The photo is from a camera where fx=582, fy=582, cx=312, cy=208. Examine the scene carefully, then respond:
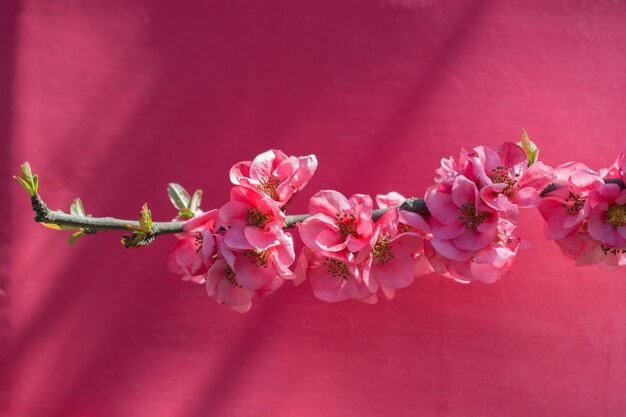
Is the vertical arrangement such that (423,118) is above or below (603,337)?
above

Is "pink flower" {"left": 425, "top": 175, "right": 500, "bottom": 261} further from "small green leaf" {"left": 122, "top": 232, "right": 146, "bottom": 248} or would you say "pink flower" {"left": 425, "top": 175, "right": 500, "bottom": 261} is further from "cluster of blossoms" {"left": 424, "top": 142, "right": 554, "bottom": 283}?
"small green leaf" {"left": 122, "top": 232, "right": 146, "bottom": 248}

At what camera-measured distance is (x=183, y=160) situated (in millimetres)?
993

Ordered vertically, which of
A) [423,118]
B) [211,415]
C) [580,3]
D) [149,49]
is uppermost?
[580,3]

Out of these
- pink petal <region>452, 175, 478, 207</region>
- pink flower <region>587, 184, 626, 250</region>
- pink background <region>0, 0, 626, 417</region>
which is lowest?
pink background <region>0, 0, 626, 417</region>

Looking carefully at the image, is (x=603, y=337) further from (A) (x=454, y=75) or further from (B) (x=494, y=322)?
(A) (x=454, y=75)

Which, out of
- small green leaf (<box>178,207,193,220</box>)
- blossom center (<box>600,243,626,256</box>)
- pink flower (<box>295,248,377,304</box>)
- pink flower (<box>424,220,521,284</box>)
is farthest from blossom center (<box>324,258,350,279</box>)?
blossom center (<box>600,243,626,256</box>)

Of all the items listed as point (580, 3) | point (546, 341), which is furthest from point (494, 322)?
point (580, 3)

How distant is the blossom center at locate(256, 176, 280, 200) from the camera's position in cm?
70

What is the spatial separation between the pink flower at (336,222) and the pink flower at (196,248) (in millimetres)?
109

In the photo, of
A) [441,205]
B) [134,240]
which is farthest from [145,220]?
[441,205]

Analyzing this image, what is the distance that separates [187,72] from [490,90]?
0.51 metres

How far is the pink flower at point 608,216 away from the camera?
0.68m

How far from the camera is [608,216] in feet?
2.26

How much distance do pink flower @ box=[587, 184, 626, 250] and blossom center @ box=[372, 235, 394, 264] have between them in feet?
0.78
